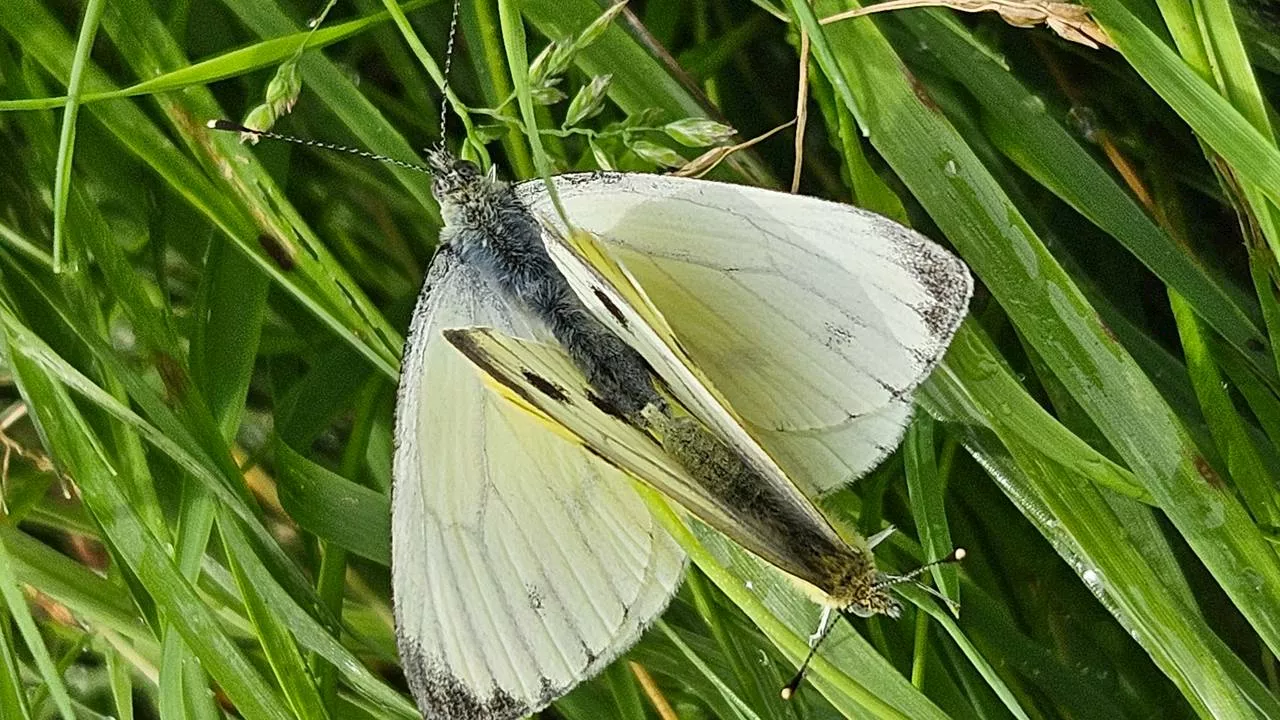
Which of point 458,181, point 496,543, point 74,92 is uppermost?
point 74,92

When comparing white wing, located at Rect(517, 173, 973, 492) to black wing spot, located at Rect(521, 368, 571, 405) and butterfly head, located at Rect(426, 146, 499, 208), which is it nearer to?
butterfly head, located at Rect(426, 146, 499, 208)

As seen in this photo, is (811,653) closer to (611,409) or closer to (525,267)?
(611,409)

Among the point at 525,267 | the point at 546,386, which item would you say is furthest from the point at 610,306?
the point at 525,267

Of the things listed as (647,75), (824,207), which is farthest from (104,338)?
(824,207)

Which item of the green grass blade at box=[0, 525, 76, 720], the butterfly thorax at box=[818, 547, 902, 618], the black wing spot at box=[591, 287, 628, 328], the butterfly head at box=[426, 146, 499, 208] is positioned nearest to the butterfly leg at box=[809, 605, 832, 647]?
the butterfly thorax at box=[818, 547, 902, 618]

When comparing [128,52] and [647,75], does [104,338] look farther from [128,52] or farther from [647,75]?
[647,75]

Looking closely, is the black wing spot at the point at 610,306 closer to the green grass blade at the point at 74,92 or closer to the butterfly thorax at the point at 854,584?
the butterfly thorax at the point at 854,584
